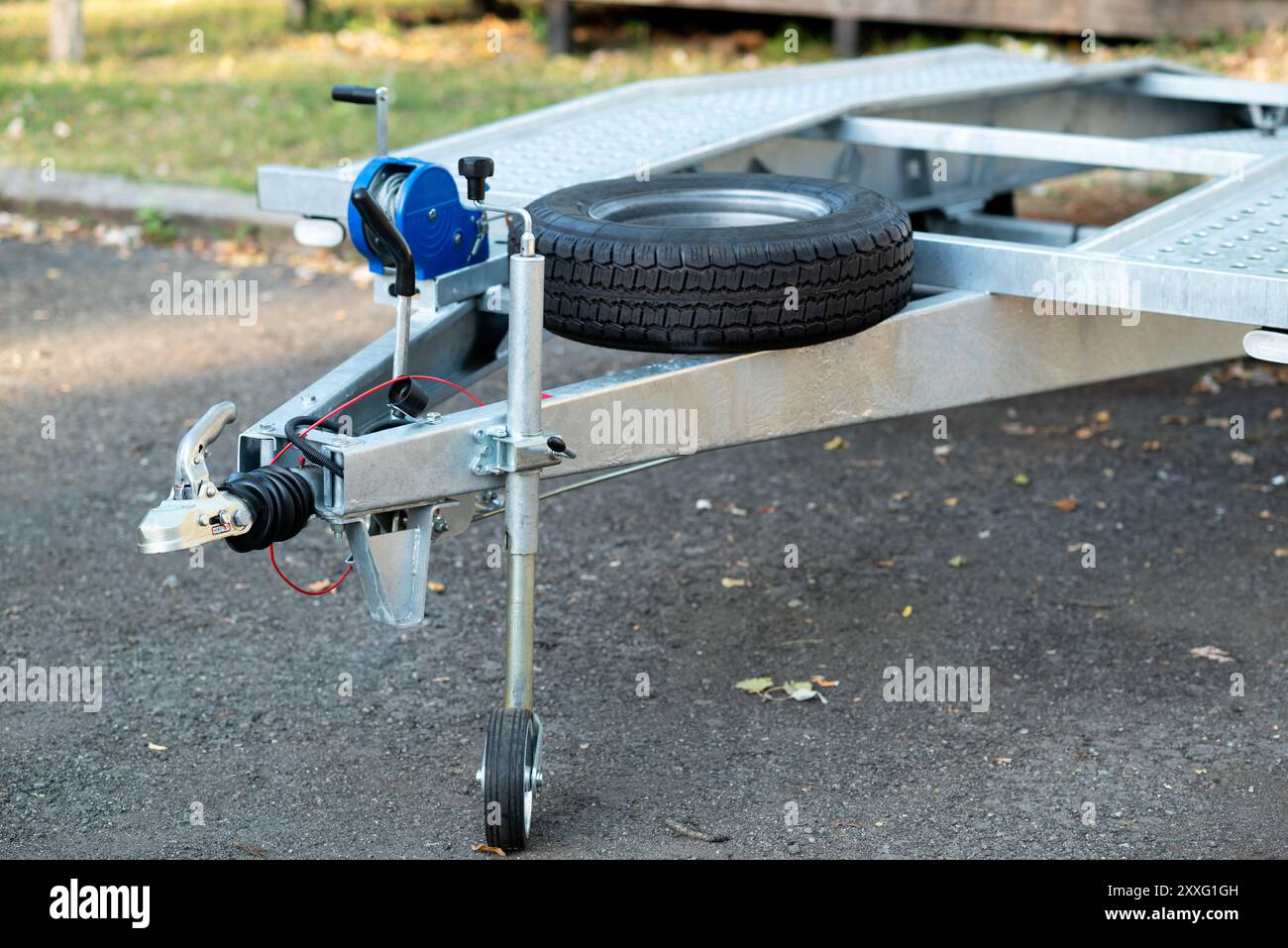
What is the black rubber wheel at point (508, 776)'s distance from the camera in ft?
9.35

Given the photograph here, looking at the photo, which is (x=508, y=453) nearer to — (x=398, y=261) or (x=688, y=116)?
(x=398, y=261)

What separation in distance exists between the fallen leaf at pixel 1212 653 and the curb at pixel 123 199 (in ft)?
16.7

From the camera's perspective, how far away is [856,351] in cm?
304

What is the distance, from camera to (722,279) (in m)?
2.85

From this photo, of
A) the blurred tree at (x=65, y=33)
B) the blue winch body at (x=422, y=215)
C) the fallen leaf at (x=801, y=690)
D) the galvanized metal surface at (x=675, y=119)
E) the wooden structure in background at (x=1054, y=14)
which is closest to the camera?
the blue winch body at (x=422, y=215)

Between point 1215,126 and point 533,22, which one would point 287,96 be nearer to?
point 533,22

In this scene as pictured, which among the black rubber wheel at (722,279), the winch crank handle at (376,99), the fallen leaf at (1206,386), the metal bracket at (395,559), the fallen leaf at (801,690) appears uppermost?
the winch crank handle at (376,99)

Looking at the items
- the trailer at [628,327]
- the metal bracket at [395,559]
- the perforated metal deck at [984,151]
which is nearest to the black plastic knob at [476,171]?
the trailer at [628,327]

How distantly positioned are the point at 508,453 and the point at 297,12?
39.0ft

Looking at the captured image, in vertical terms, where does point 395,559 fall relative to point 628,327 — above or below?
below

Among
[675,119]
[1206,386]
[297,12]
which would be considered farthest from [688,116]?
[297,12]

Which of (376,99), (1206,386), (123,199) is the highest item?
(376,99)

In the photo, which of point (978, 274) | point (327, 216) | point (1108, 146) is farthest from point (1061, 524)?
point (327, 216)

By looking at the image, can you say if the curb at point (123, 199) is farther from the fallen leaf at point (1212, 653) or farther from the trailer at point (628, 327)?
the fallen leaf at point (1212, 653)
